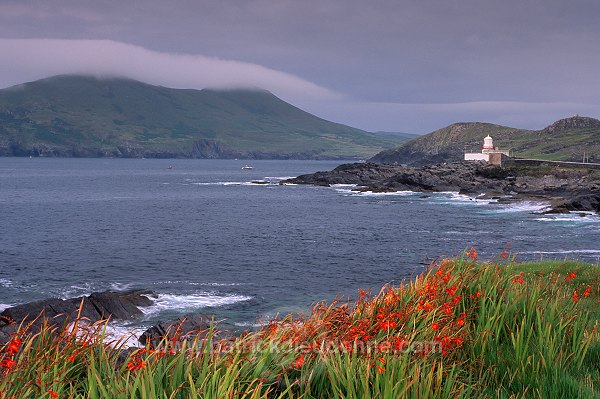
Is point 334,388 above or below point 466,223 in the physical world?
above

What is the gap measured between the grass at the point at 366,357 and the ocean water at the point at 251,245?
231cm

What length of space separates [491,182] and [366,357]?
101 m

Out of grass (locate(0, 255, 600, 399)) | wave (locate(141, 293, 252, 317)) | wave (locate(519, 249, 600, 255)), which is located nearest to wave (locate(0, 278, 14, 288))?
wave (locate(141, 293, 252, 317))

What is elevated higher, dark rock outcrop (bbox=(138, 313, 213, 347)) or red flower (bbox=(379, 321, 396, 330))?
red flower (bbox=(379, 321, 396, 330))

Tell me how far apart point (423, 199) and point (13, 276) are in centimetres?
6473

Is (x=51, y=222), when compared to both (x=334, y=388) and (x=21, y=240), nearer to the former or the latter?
(x=21, y=240)

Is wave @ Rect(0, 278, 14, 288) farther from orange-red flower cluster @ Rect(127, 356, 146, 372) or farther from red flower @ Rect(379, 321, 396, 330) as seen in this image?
red flower @ Rect(379, 321, 396, 330)

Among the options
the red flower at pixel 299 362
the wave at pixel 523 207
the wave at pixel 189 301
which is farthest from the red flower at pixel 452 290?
the wave at pixel 523 207

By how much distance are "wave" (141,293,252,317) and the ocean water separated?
10 cm

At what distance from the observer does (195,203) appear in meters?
87.5

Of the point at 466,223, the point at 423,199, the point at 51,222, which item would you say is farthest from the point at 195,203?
the point at 466,223

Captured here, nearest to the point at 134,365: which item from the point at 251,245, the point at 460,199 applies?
the point at 251,245

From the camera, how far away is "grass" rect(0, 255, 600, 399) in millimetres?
5738

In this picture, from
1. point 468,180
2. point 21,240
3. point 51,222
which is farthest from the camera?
point 468,180
